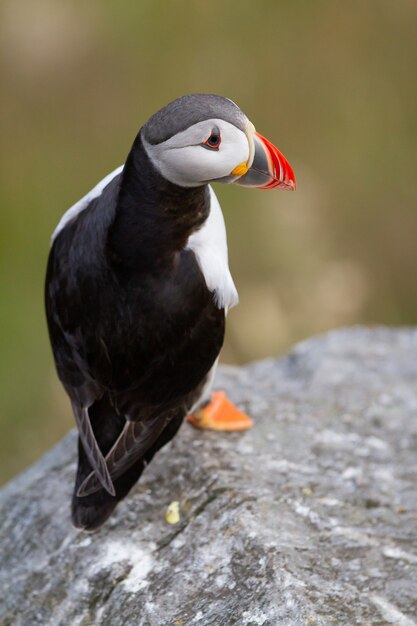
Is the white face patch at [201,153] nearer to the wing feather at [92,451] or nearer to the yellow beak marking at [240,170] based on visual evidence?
the yellow beak marking at [240,170]

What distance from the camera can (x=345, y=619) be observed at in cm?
275

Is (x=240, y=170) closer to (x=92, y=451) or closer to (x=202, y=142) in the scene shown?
(x=202, y=142)

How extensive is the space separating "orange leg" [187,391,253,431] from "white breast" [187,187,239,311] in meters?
0.61

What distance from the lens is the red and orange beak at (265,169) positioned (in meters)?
2.96

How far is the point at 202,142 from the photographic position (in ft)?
9.18

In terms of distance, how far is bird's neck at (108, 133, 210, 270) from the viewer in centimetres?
303

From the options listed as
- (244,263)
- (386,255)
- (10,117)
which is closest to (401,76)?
(386,255)

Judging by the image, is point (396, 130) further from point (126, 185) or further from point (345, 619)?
point (345, 619)

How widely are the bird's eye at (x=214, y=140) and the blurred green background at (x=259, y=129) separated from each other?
2.88 meters

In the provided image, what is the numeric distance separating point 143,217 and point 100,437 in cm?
→ 79

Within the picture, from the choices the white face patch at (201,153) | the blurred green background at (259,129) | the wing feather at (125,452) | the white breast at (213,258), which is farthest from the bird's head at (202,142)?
the blurred green background at (259,129)

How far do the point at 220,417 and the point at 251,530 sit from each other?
77 cm

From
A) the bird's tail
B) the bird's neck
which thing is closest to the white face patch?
the bird's neck

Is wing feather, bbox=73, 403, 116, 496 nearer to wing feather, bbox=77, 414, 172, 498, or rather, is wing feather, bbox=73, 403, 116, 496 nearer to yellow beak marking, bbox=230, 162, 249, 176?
wing feather, bbox=77, 414, 172, 498
